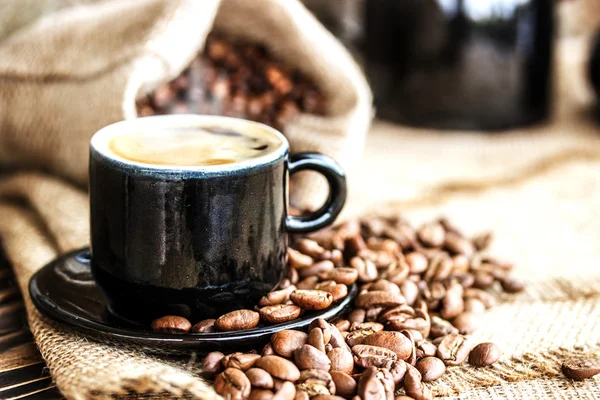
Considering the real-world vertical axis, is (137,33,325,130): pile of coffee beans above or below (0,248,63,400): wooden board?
above

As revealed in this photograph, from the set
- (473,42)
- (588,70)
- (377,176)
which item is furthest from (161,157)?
(588,70)

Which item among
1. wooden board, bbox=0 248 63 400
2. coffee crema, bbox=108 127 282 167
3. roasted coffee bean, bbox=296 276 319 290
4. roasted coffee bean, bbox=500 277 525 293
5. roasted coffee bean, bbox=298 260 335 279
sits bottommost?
wooden board, bbox=0 248 63 400

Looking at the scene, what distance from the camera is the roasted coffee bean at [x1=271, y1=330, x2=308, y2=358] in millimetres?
691

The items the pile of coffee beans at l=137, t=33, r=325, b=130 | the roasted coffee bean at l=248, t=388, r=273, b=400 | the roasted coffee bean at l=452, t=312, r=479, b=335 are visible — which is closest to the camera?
the roasted coffee bean at l=248, t=388, r=273, b=400

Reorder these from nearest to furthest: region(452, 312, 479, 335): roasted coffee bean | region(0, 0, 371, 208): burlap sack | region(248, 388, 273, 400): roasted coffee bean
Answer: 1. region(248, 388, 273, 400): roasted coffee bean
2. region(452, 312, 479, 335): roasted coffee bean
3. region(0, 0, 371, 208): burlap sack

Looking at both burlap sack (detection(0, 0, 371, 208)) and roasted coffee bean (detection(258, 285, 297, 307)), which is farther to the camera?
burlap sack (detection(0, 0, 371, 208))

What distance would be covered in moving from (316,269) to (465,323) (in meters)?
0.18

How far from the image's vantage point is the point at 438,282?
945mm

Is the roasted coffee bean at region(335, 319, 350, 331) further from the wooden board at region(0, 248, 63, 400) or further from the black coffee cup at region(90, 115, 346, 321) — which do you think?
the wooden board at region(0, 248, 63, 400)

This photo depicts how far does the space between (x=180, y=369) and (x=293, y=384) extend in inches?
4.5

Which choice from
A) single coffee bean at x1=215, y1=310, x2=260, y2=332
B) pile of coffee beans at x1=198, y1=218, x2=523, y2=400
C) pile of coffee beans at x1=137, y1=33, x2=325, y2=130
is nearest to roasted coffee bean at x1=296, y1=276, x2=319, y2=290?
pile of coffee beans at x1=198, y1=218, x2=523, y2=400

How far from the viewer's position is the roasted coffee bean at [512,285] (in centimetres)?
97

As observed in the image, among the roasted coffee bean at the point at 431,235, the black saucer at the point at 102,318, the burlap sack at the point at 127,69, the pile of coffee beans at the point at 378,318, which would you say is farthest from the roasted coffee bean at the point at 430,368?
the burlap sack at the point at 127,69

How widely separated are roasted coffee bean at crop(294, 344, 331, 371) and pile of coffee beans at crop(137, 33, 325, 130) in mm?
606
